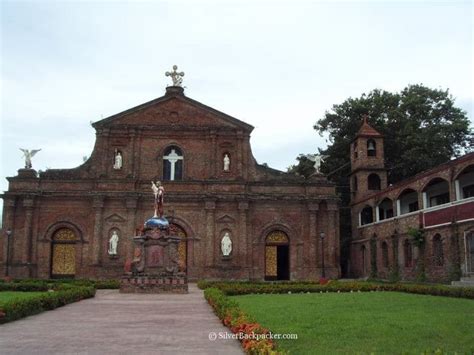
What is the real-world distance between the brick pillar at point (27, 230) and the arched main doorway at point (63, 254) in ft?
5.36

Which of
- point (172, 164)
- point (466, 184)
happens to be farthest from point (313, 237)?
point (172, 164)

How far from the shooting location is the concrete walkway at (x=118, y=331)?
404 inches

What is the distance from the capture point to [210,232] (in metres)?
37.8

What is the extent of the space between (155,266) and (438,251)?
1529 centimetres

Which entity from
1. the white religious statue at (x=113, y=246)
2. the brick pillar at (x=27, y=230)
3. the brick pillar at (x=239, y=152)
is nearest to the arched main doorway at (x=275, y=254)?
the brick pillar at (x=239, y=152)

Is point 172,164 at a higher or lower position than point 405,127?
lower

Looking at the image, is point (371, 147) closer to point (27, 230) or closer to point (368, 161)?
point (368, 161)

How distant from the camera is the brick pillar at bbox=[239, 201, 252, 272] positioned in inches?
1485

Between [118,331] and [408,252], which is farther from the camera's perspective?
[408,252]

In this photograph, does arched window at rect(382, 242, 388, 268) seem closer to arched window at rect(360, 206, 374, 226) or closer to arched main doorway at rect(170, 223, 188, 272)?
arched window at rect(360, 206, 374, 226)

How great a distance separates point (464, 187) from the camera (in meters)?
32.9

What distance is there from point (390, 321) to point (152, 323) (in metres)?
5.95

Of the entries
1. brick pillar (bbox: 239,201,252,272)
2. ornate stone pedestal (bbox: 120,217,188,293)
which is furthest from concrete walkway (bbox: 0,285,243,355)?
brick pillar (bbox: 239,201,252,272)

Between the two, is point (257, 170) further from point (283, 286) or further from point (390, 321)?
point (390, 321)
